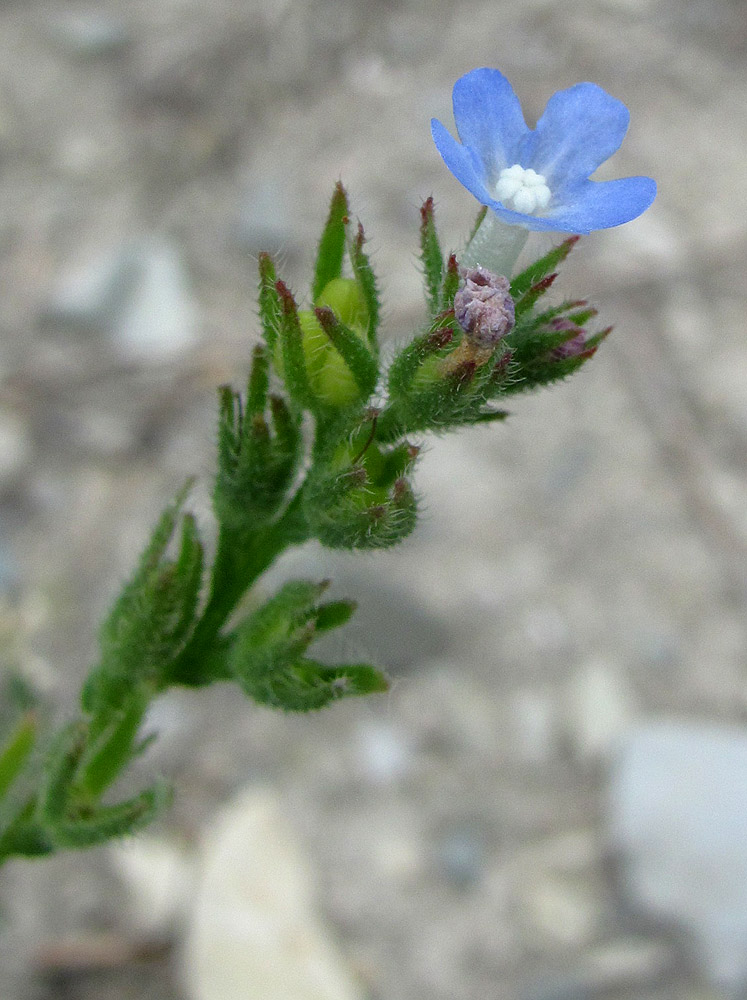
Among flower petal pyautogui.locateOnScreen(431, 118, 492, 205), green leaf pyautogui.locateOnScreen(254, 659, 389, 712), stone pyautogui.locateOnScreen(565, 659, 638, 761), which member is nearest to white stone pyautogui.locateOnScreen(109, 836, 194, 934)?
stone pyautogui.locateOnScreen(565, 659, 638, 761)

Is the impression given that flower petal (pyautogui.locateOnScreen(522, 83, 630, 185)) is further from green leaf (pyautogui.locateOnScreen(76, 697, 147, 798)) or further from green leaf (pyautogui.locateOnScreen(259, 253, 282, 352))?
green leaf (pyautogui.locateOnScreen(76, 697, 147, 798))

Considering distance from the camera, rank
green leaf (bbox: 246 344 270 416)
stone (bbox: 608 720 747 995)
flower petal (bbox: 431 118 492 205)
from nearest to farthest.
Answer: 1. flower petal (bbox: 431 118 492 205)
2. green leaf (bbox: 246 344 270 416)
3. stone (bbox: 608 720 747 995)

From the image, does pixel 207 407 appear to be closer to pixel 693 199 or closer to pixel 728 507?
pixel 728 507

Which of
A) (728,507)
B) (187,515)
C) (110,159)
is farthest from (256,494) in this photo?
(110,159)

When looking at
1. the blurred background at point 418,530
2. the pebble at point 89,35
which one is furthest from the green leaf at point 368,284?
the pebble at point 89,35

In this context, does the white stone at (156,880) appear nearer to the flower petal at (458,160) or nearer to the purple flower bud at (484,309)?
the purple flower bud at (484,309)

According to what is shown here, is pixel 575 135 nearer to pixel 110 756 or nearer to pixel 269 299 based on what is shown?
pixel 269 299

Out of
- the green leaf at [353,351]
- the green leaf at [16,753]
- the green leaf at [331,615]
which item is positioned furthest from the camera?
the green leaf at [16,753]
